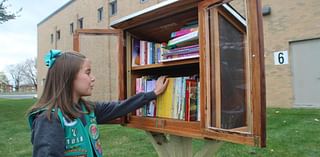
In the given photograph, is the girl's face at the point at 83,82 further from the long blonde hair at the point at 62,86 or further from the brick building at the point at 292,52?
the brick building at the point at 292,52

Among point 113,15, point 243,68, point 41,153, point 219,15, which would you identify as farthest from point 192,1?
point 113,15

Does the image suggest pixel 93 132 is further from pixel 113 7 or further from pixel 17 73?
pixel 17 73

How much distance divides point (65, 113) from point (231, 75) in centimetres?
95

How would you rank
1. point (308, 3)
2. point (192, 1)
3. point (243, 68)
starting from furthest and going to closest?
point (308, 3)
point (192, 1)
point (243, 68)

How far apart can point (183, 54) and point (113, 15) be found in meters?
15.0

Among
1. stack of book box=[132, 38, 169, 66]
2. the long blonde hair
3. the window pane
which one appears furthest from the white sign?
the long blonde hair

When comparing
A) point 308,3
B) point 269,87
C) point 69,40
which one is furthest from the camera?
point 69,40

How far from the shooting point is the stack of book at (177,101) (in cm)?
194

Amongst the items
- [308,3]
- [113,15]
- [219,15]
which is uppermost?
[113,15]

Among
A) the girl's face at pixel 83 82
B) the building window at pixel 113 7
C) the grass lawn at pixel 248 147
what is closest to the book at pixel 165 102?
the girl's face at pixel 83 82

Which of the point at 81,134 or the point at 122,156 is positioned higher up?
the point at 81,134

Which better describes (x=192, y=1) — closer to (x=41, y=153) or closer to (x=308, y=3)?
(x=41, y=153)

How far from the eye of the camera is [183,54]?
6.49ft

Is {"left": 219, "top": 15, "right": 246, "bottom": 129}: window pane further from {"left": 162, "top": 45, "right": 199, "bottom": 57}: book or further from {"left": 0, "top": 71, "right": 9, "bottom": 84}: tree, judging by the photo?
{"left": 0, "top": 71, "right": 9, "bottom": 84}: tree
